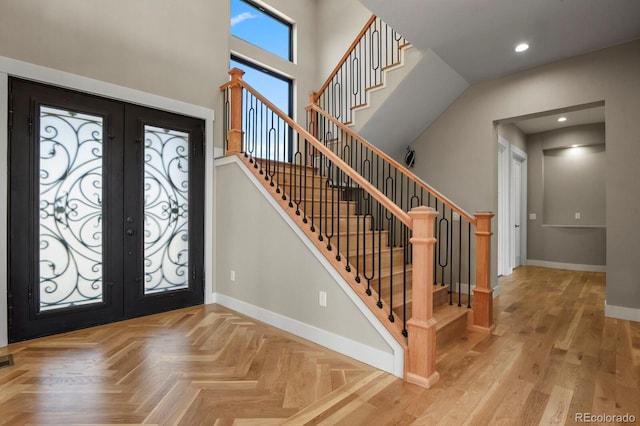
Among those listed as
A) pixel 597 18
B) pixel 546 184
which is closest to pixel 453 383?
pixel 597 18

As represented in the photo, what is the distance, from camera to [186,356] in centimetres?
248

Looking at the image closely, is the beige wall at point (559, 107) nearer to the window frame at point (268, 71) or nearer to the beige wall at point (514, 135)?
the beige wall at point (514, 135)

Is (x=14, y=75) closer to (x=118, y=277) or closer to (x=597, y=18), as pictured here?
(x=118, y=277)

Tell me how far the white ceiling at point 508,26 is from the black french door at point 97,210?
2.54 m

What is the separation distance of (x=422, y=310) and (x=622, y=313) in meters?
2.76

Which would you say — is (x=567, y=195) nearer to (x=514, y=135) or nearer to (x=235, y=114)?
(x=514, y=135)

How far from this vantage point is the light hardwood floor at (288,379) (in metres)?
1.78

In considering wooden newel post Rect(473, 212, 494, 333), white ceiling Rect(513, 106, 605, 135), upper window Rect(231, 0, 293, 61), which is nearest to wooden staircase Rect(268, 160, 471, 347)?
wooden newel post Rect(473, 212, 494, 333)

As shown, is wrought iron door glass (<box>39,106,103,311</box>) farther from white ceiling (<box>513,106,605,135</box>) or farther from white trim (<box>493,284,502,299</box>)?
white ceiling (<box>513,106,605,135</box>)

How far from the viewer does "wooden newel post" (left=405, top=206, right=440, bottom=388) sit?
2090 mm

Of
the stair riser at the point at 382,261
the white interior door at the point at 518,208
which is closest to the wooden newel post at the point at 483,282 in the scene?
the stair riser at the point at 382,261

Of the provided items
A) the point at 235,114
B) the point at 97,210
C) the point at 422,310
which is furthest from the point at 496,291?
the point at 97,210

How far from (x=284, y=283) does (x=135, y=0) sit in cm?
316

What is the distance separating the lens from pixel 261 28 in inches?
201
